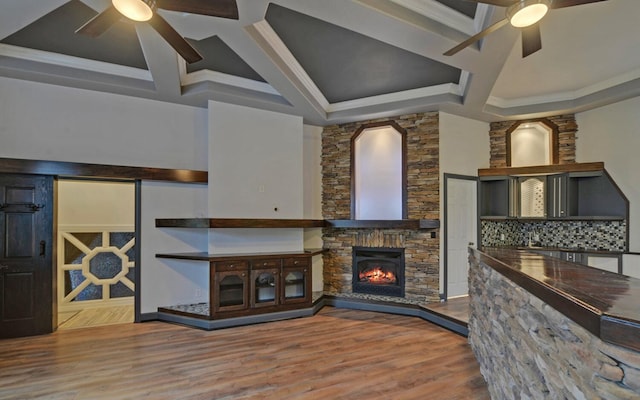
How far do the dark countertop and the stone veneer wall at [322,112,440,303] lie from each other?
131 inches

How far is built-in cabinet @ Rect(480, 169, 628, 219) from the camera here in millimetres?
5156

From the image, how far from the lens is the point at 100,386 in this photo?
3.01m

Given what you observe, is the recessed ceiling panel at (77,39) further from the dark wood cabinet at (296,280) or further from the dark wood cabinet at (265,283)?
the dark wood cabinet at (296,280)

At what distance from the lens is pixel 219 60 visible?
427cm

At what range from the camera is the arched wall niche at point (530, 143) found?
5.72m

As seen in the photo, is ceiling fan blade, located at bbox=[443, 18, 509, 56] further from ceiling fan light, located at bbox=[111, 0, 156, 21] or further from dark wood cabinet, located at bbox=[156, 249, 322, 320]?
dark wood cabinet, located at bbox=[156, 249, 322, 320]

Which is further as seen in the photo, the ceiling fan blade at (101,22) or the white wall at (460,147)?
the white wall at (460,147)

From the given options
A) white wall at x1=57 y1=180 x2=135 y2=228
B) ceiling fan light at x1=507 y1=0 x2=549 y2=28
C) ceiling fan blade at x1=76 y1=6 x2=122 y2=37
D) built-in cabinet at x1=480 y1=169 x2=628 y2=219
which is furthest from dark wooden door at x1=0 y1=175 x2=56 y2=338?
built-in cabinet at x1=480 y1=169 x2=628 y2=219

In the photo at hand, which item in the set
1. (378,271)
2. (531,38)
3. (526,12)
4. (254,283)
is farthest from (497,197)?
(254,283)

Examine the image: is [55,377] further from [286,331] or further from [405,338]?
[405,338]

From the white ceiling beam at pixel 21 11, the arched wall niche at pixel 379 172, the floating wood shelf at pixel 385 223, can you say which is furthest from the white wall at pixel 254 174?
the white ceiling beam at pixel 21 11

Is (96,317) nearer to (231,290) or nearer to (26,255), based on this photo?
(26,255)

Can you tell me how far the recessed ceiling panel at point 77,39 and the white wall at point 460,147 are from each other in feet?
15.1

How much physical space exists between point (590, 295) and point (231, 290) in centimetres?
438
